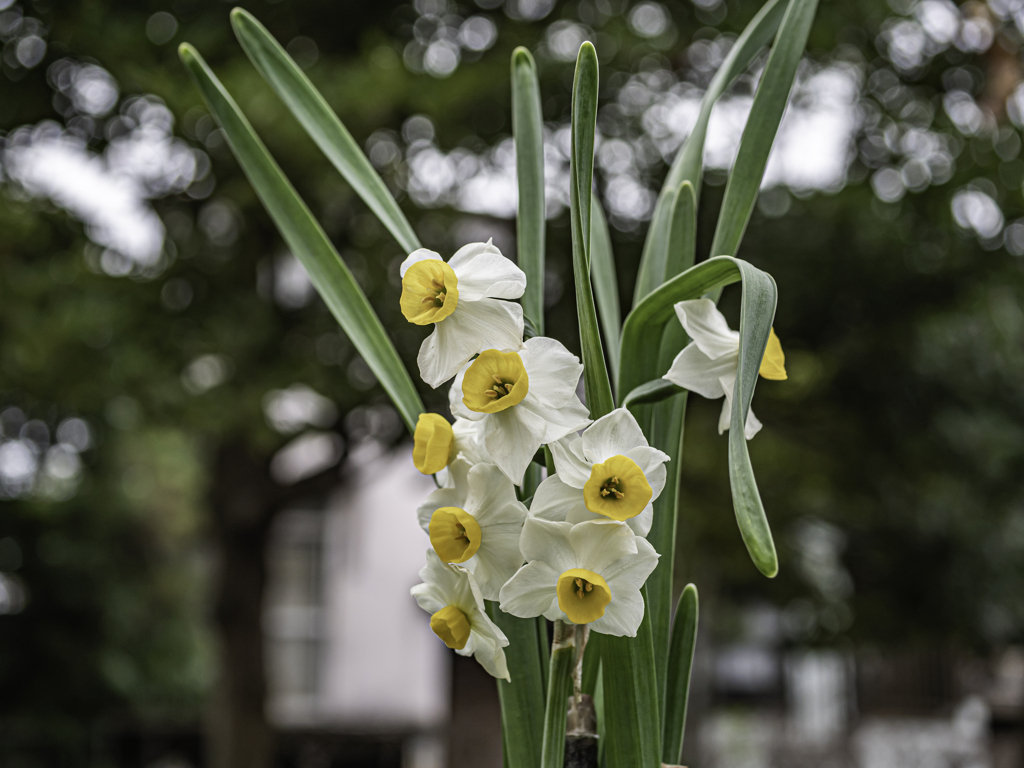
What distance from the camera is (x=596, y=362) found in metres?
0.45

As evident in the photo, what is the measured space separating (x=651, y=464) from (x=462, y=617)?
12cm

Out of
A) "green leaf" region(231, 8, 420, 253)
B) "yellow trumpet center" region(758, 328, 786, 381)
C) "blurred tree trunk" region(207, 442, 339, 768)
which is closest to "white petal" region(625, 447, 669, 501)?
"yellow trumpet center" region(758, 328, 786, 381)

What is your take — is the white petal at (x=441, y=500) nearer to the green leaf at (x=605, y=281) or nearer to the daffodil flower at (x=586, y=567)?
the daffodil flower at (x=586, y=567)

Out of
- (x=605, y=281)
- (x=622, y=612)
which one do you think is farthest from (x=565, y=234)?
(x=622, y=612)

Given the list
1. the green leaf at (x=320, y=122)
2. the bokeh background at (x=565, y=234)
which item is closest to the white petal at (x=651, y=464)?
the green leaf at (x=320, y=122)

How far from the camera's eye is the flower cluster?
1.33 ft

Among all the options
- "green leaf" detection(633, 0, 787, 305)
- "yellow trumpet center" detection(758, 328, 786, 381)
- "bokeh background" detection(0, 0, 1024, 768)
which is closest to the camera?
"yellow trumpet center" detection(758, 328, 786, 381)

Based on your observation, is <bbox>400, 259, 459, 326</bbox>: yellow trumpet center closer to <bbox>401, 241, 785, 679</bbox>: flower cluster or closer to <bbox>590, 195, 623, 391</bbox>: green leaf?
<bbox>401, 241, 785, 679</bbox>: flower cluster

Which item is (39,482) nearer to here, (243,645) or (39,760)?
(39,760)

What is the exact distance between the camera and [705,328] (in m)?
0.46

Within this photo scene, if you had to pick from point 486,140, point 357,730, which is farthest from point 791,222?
point 357,730

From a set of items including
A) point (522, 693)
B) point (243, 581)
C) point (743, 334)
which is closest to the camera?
point (743, 334)

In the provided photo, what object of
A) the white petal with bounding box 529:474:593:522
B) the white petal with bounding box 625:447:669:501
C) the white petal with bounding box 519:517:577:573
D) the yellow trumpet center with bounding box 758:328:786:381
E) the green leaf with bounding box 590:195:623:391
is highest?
the green leaf with bounding box 590:195:623:391

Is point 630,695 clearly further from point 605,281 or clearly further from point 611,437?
point 605,281
